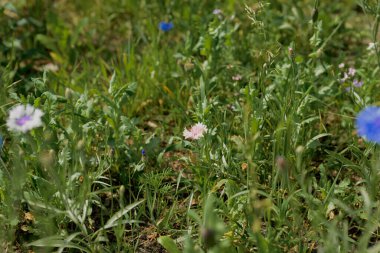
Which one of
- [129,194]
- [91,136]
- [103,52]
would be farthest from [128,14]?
[129,194]

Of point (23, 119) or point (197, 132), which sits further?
point (197, 132)

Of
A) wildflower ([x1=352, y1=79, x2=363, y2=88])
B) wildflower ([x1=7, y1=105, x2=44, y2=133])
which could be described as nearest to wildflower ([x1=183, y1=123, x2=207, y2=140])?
wildflower ([x1=7, y1=105, x2=44, y2=133])

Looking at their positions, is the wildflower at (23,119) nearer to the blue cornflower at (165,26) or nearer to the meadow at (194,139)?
the meadow at (194,139)

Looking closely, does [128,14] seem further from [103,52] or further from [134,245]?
[134,245]

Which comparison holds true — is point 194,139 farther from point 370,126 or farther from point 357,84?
point 357,84

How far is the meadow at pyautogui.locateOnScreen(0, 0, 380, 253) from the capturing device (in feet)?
6.27

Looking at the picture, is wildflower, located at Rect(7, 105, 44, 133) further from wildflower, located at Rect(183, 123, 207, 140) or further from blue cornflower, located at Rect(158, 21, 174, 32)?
blue cornflower, located at Rect(158, 21, 174, 32)

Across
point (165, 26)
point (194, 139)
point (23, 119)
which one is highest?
point (23, 119)

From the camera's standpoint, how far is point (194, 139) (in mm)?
2291

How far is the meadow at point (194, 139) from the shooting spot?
1910mm

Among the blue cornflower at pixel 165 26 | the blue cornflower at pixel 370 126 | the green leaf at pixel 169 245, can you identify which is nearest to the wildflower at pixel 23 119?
the green leaf at pixel 169 245

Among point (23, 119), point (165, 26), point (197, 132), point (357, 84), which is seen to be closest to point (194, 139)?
point (197, 132)

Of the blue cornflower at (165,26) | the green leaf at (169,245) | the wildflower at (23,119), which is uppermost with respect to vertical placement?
the wildflower at (23,119)

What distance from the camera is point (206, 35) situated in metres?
2.85
